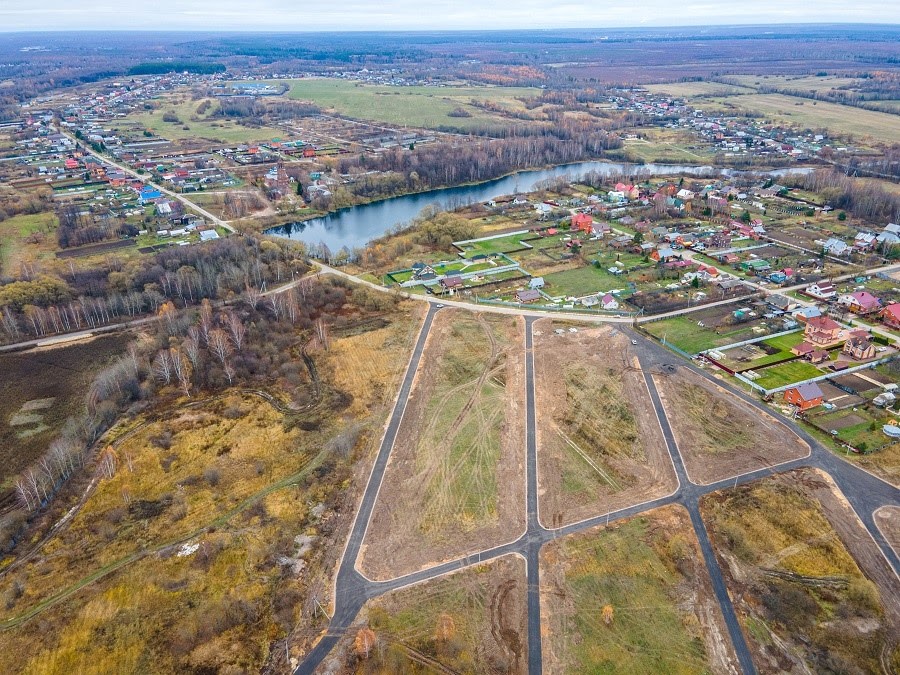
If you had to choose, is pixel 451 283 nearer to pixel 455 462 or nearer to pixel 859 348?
pixel 455 462

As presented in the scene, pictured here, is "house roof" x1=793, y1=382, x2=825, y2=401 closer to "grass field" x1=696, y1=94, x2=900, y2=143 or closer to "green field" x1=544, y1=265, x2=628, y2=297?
"green field" x1=544, y1=265, x2=628, y2=297

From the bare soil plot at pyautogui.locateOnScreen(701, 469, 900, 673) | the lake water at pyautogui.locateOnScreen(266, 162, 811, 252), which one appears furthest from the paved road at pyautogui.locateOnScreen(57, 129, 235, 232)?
the bare soil plot at pyautogui.locateOnScreen(701, 469, 900, 673)

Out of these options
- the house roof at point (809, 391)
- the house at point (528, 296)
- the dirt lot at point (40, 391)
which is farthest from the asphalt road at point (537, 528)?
the dirt lot at point (40, 391)

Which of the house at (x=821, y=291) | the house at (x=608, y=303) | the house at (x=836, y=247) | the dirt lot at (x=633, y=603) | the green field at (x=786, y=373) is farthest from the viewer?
the house at (x=836, y=247)

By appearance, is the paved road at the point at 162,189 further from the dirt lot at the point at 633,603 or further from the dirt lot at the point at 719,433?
the dirt lot at the point at 633,603

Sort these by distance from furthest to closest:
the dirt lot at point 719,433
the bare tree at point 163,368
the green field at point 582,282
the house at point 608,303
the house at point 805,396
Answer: the green field at point 582,282 → the house at point 608,303 → the bare tree at point 163,368 → the house at point 805,396 → the dirt lot at point 719,433

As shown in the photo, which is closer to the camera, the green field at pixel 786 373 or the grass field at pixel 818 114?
the green field at pixel 786 373
